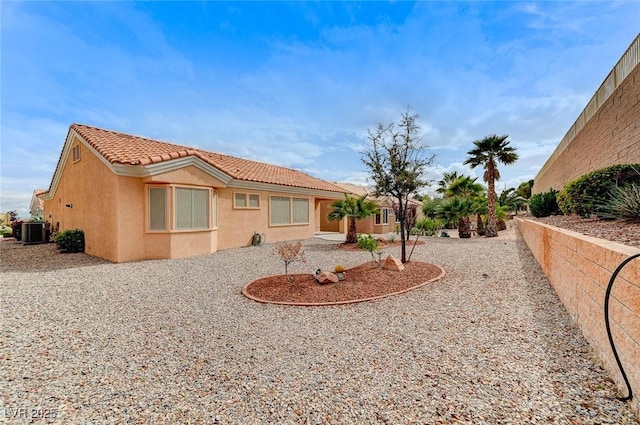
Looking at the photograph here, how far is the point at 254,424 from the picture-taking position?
8.57 ft

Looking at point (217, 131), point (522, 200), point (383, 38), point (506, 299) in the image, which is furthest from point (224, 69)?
point (522, 200)

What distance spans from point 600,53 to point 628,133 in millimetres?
3290

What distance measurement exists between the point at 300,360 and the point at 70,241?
15415 mm

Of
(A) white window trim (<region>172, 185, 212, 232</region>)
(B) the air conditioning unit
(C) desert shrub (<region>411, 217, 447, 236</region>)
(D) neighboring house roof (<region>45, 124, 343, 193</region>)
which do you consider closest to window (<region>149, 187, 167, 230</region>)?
(A) white window trim (<region>172, 185, 212, 232</region>)

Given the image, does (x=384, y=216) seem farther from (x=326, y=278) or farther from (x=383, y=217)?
(x=326, y=278)

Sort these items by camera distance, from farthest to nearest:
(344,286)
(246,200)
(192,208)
Result: (246,200) → (192,208) → (344,286)

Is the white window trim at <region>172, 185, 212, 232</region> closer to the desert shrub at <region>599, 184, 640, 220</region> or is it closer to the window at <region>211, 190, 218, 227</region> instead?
the window at <region>211, 190, 218, 227</region>

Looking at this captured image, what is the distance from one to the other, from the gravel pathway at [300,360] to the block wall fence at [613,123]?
19.3 feet

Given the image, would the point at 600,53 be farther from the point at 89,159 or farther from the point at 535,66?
the point at 89,159

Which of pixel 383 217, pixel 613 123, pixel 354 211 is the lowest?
pixel 383 217

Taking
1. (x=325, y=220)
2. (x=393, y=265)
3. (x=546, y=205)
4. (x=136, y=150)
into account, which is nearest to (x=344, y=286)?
(x=393, y=265)

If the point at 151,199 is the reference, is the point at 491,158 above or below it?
above

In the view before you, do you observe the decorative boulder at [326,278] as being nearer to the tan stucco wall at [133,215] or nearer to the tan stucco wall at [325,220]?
the tan stucco wall at [133,215]

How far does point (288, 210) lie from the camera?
18859 millimetres
